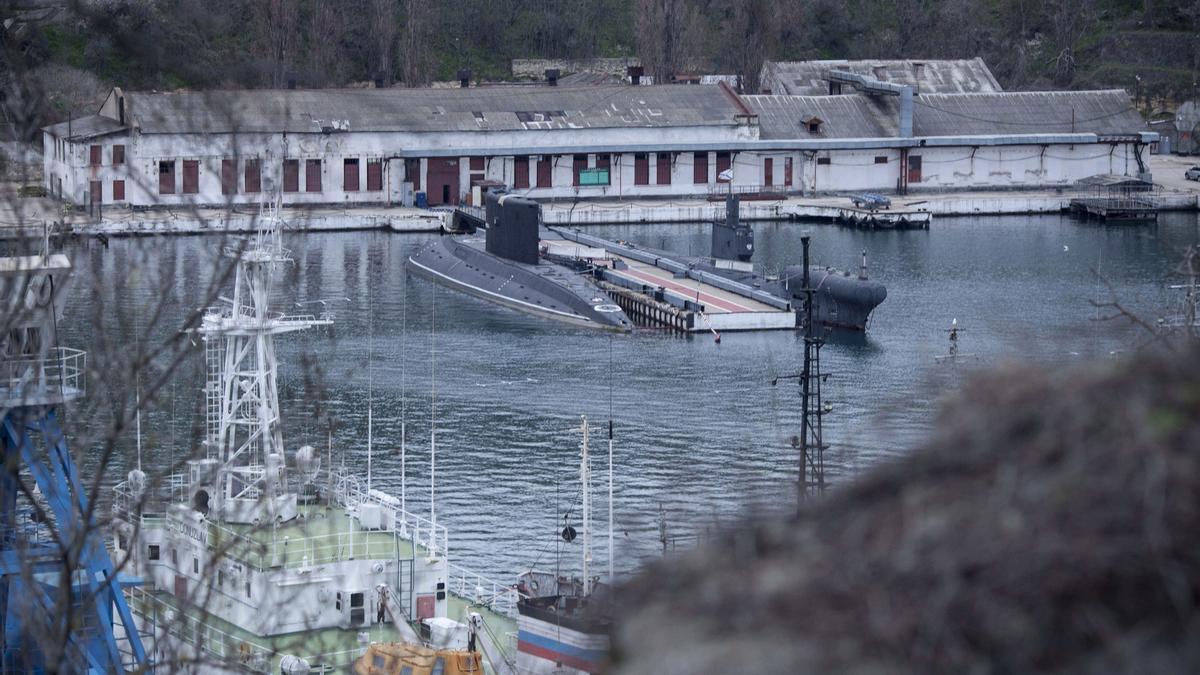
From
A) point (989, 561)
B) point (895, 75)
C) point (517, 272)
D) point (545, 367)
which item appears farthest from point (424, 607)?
point (895, 75)

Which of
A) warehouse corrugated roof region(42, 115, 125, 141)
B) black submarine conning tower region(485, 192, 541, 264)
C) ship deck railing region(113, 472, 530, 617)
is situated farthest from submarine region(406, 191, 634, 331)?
ship deck railing region(113, 472, 530, 617)

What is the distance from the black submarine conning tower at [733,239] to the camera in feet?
151

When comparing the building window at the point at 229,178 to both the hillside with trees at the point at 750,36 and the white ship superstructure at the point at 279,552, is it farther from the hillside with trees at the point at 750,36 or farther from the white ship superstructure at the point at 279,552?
the hillside with trees at the point at 750,36

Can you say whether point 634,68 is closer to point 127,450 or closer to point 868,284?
point 868,284

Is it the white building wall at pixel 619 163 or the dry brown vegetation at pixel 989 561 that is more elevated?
the white building wall at pixel 619 163

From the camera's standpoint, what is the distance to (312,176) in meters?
57.9

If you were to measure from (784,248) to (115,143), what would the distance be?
2077 cm

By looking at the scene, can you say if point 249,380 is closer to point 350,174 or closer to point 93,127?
point 93,127

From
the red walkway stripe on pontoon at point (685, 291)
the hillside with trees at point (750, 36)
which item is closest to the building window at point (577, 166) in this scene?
the hillside with trees at point (750, 36)

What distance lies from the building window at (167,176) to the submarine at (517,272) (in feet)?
34.2

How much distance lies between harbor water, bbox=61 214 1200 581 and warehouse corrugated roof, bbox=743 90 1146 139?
9420 millimetres

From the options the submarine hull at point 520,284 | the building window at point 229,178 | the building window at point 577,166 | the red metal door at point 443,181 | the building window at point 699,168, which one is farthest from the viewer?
the building window at point 699,168

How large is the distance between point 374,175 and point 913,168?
62.3 feet

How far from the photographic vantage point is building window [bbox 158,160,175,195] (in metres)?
55.3
